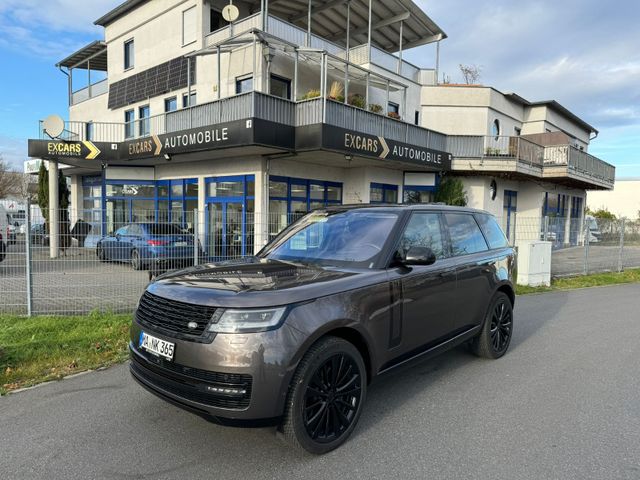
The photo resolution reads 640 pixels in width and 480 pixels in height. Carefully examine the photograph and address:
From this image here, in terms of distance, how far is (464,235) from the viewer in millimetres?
4898

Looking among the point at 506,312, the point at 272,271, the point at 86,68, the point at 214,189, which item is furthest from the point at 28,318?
the point at 86,68

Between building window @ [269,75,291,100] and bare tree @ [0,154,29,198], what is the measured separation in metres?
40.1

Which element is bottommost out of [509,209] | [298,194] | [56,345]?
[56,345]

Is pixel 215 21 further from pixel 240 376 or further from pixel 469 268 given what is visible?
pixel 240 376

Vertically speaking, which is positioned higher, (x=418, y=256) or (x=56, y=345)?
(x=418, y=256)

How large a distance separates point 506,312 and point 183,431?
3.97m

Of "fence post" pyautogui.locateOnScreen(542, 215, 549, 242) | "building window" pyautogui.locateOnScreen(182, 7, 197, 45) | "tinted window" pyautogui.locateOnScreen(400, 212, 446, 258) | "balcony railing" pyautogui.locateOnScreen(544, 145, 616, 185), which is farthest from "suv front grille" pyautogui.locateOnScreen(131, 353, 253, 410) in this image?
"balcony railing" pyautogui.locateOnScreen(544, 145, 616, 185)

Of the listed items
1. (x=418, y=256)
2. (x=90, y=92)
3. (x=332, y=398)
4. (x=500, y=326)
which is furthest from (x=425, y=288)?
(x=90, y=92)

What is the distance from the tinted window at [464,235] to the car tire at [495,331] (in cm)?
68

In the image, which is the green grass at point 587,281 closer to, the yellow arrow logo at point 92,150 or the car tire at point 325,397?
the car tire at point 325,397

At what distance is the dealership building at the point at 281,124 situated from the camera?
14.1 m

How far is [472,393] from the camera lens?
419 cm

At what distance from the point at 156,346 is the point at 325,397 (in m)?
1.22

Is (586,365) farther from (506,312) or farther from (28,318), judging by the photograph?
(28,318)
